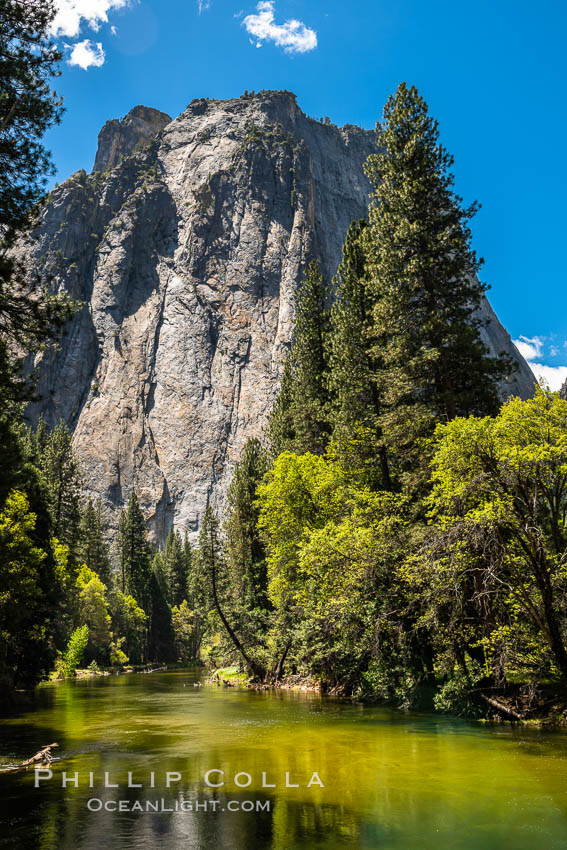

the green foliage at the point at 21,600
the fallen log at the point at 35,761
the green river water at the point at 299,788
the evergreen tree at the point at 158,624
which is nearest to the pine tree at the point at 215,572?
the green foliage at the point at 21,600

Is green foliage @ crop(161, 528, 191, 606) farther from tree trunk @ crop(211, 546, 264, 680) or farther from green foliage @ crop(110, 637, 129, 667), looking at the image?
tree trunk @ crop(211, 546, 264, 680)

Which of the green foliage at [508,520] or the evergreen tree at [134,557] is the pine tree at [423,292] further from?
the evergreen tree at [134,557]

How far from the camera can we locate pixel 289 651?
3416 cm

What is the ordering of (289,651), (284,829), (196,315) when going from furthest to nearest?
(196,315), (289,651), (284,829)

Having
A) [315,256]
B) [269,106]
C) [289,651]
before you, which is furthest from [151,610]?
[269,106]

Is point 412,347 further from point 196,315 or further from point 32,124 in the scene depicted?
point 196,315

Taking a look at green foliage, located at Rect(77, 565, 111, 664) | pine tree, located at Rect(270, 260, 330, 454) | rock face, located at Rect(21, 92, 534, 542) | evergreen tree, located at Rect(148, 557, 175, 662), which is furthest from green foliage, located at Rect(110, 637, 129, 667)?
rock face, located at Rect(21, 92, 534, 542)

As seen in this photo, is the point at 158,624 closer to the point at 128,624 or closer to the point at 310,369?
the point at 128,624

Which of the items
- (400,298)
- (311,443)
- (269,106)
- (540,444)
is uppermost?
(269,106)

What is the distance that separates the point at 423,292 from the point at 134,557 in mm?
65007

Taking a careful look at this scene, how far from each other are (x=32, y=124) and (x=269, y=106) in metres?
174

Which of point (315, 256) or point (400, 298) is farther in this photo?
point (315, 256)

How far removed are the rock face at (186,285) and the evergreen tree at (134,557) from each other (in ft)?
145

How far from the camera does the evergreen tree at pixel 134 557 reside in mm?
76562
